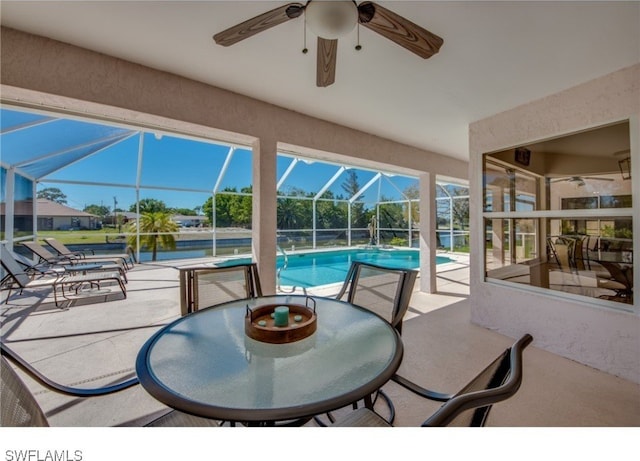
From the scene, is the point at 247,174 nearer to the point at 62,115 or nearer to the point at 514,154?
the point at 62,115

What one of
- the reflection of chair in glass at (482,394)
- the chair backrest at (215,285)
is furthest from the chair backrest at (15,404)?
the reflection of chair in glass at (482,394)

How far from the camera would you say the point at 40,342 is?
290cm

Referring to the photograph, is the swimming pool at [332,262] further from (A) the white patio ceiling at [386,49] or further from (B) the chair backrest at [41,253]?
(A) the white patio ceiling at [386,49]

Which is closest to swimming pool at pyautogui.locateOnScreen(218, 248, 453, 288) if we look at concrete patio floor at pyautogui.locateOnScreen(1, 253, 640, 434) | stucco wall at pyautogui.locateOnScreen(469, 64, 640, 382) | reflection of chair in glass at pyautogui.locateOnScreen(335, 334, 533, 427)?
concrete patio floor at pyautogui.locateOnScreen(1, 253, 640, 434)

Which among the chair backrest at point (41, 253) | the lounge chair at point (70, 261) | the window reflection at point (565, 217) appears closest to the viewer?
the window reflection at point (565, 217)

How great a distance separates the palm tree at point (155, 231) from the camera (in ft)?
28.2

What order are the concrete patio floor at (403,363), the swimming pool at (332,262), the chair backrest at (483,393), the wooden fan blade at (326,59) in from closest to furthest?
the chair backrest at (483,393)
the wooden fan blade at (326,59)
the concrete patio floor at (403,363)
the swimming pool at (332,262)

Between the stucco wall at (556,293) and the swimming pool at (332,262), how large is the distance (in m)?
3.91

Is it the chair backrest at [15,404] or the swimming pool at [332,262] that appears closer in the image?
the chair backrest at [15,404]

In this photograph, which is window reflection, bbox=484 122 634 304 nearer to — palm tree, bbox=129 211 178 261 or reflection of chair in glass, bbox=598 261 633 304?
reflection of chair in glass, bbox=598 261 633 304

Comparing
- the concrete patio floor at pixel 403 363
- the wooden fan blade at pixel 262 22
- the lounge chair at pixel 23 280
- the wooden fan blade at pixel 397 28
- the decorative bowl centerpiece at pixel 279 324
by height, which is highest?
the wooden fan blade at pixel 262 22

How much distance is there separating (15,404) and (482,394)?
149 centimetres

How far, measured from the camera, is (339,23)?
1377 mm
